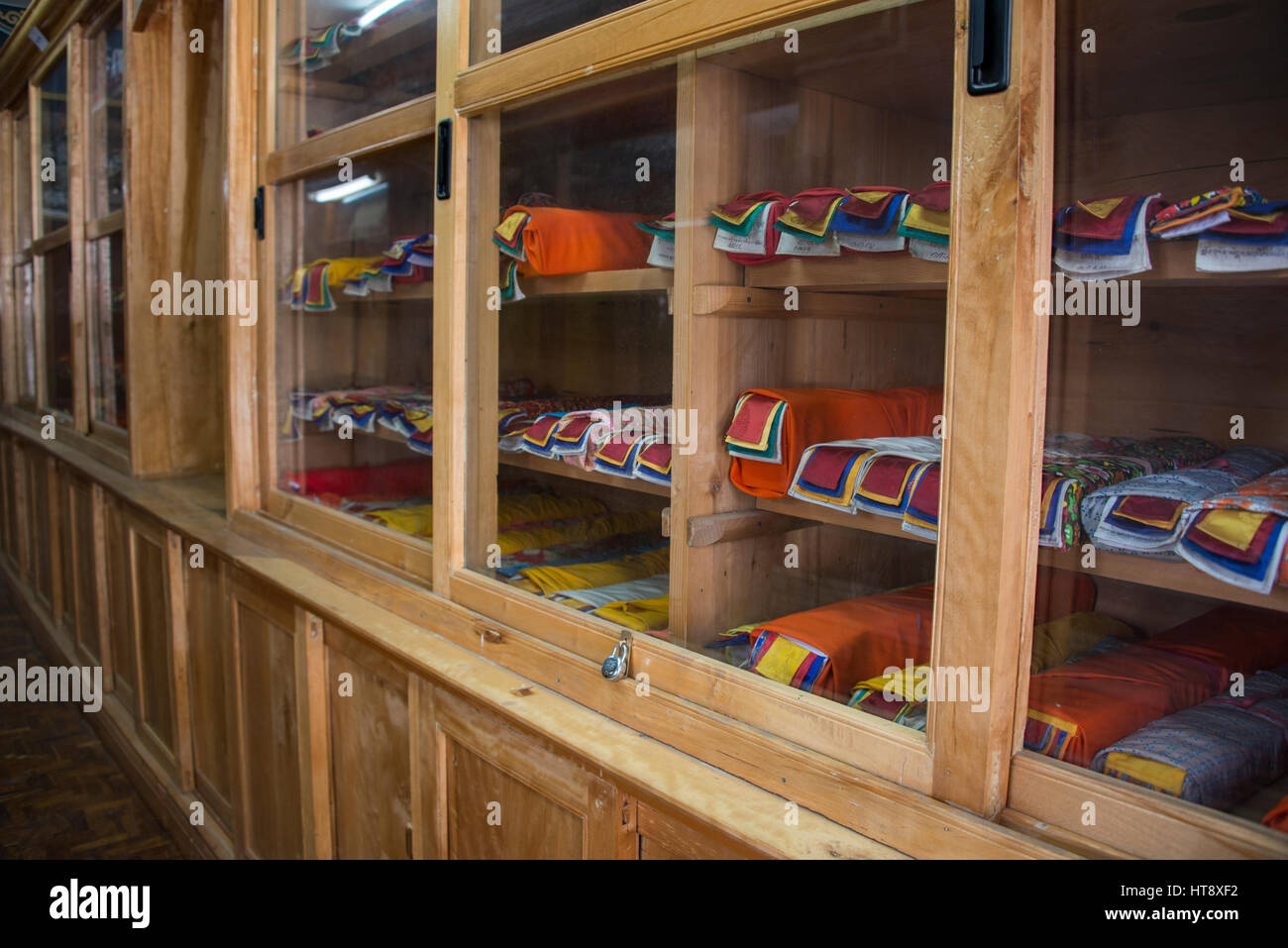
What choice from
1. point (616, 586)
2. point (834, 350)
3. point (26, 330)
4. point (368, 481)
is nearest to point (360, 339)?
point (368, 481)

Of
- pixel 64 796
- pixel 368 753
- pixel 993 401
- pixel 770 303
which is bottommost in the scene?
pixel 64 796

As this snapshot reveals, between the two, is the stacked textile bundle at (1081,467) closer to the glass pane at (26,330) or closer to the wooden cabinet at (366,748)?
the wooden cabinet at (366,748)

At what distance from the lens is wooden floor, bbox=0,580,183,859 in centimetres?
270

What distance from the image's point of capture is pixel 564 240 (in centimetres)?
142

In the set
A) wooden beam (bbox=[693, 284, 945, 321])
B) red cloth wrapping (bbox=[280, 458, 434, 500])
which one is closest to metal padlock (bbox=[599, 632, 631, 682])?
wooden beam (bbox=[693, 284, 945, 321])

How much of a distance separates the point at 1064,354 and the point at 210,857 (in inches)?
96.7

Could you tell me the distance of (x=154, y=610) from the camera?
9.18 ft

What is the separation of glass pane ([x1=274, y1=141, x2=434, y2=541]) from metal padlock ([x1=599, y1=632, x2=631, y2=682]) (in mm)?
621

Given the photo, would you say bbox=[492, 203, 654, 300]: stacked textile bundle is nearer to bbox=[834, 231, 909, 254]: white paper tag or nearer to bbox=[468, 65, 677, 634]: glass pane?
bbox=[468, 65, 677, 634]: glass pane

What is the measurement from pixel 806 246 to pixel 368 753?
3.90ft

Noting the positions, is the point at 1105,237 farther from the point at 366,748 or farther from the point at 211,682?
the point at 211,682
